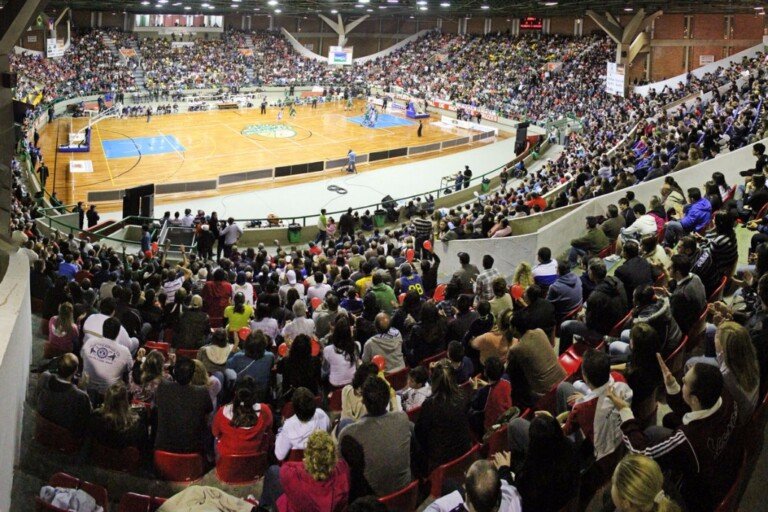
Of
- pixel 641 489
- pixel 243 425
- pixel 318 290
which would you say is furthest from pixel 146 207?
pixel 641 489

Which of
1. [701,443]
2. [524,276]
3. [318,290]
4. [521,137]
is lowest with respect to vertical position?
[318,290]

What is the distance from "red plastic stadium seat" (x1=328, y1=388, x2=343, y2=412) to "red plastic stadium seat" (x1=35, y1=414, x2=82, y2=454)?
2.26 metres

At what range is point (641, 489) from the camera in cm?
325

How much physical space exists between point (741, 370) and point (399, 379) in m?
3.43

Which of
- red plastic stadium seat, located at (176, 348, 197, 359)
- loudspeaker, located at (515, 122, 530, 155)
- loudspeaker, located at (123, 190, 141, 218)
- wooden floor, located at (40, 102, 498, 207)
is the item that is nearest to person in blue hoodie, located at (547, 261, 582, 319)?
red plastic stadium seat, located at (176, 348, 197, 359)

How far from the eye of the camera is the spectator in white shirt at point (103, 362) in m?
6.70

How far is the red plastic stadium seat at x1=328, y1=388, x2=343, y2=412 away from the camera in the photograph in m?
6.72

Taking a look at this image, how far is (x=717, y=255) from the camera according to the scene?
7504 millimetres

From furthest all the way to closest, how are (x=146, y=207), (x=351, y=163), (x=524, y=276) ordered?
(x=351, y=163) < (x=146, y=207) < (x=524, y=276)

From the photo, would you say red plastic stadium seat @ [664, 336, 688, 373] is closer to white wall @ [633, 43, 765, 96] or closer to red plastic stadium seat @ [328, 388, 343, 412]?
red plastic stadium seat @ [328, 388, 343, 412]

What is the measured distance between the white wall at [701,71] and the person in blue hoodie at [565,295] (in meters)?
31.8

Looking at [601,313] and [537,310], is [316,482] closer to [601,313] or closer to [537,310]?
[537,310]

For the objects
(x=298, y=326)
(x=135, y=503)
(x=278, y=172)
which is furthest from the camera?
(x=278, y=172)

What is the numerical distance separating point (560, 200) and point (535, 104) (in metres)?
30.2
